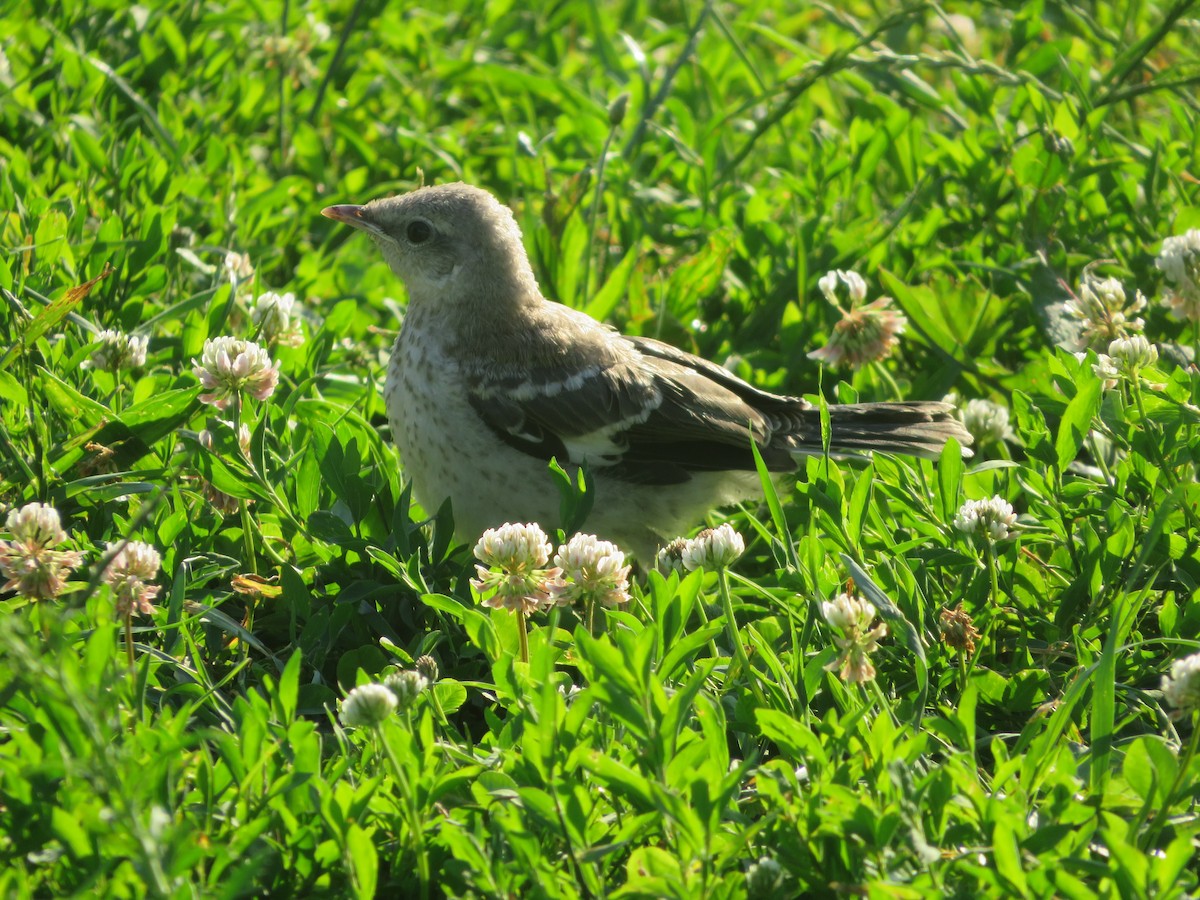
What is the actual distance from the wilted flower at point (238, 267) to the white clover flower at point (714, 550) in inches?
80.5

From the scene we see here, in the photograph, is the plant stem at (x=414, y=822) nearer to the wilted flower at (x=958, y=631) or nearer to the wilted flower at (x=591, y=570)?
the wilted flower at (x=591, y=570)

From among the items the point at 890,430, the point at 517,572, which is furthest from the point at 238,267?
the point at 890,430

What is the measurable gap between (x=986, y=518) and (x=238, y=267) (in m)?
2.71

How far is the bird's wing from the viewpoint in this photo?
4.23m

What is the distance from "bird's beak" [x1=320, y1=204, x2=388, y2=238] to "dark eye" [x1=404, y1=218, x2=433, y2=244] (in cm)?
10

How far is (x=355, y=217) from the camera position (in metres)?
4.69

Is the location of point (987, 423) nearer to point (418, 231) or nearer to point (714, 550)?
point (714, 550)

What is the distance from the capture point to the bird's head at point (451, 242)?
14.8 ft

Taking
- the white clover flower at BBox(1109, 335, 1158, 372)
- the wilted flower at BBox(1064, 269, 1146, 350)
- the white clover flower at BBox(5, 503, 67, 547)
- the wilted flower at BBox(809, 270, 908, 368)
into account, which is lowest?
the wilted flower at BBox(809, 270, 908, 368)

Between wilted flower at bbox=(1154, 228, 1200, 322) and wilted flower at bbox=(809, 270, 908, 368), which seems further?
wilted flower at bbox=(809, 270, 908, 368)

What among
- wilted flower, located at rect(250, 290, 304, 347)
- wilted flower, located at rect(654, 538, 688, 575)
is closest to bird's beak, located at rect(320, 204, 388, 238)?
wilted flower, located at rect(250, 290, 304, 347)

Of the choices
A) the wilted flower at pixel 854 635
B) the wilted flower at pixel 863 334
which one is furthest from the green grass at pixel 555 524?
the wilted flower at pixel 863 334

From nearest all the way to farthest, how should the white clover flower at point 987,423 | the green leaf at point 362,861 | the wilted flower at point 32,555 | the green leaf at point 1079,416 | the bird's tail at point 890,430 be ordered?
the green leaf at point 362,861 → the wilted flower at point 32,555 → the green leaf at point 1079,416 → the bird's tail at point 890,430 → the white clover flower at point 987,423

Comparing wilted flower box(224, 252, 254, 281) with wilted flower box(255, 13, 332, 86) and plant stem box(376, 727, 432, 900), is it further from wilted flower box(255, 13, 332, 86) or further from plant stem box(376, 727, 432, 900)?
plant stem box(376, 727, 432, 900)
